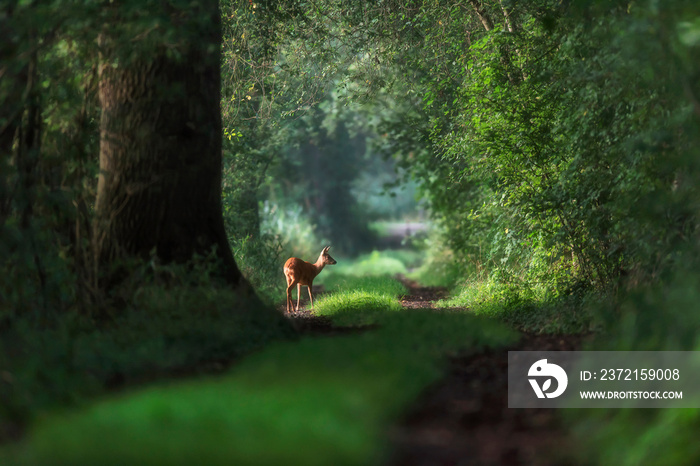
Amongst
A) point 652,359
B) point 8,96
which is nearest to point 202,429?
point 652,359

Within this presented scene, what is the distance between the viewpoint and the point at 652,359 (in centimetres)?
510

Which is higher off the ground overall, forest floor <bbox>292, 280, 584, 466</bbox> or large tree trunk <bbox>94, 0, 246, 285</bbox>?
large tree trunk <bbox>94, 0, 246, 285</bbox>

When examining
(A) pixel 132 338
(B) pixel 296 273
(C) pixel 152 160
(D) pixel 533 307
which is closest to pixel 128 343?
(A) pixel 132 338

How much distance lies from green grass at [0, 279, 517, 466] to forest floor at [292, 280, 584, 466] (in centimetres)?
15

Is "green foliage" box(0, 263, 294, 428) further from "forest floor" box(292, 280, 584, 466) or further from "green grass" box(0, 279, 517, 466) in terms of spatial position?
"forest floor" box(292, 280, 584, 466)

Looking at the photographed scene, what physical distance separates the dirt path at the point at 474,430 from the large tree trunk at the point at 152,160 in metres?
3.33

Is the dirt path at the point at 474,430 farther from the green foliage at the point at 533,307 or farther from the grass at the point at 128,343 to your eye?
the green foliage at the point at 533,307

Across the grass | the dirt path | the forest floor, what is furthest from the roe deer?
the dirt path

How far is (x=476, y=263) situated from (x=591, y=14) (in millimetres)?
9178

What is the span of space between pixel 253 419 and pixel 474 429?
4.95 feet

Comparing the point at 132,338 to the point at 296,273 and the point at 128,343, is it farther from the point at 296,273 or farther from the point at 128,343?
the point at 296,273

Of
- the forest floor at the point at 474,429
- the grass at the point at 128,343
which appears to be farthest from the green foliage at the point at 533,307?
the grass at the point at 128,343

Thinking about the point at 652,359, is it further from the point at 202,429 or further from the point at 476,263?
the point at 476,263

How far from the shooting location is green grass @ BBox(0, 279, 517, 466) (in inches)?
142
